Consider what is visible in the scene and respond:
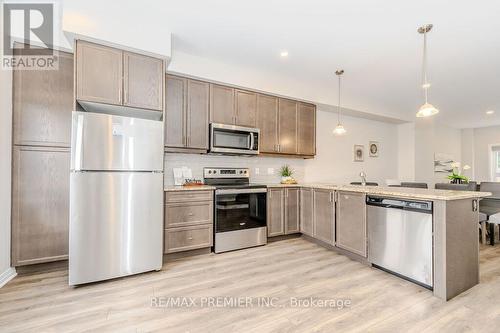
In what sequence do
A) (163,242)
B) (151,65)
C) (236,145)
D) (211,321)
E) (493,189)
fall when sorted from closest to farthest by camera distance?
(211,321) < (151,65) < (163,242) < (236,145) < (493,189)

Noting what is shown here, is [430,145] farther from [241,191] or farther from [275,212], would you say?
[241,191]

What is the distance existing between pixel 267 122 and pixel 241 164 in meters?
0.83

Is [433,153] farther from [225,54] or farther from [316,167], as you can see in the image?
[225,54]

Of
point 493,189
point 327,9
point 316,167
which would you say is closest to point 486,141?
A: point 493,189

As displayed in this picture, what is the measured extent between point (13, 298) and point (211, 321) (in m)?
1.79

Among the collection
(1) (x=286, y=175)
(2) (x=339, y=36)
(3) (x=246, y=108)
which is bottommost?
(1) (x=286, y=175)

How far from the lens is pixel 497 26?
8.14ft

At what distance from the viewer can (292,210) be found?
3850mm

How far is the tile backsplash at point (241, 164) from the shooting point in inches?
138

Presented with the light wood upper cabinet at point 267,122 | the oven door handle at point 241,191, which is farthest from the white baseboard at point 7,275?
the light wood upper cabinet at point 267,122

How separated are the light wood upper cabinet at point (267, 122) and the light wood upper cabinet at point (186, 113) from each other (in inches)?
35.7

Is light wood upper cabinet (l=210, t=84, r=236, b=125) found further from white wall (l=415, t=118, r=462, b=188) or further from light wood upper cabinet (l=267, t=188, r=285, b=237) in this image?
white wall (l=415, t=118, r=462, b=188)

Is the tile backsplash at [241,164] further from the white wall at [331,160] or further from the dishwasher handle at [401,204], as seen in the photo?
the dishwasher handle at [401,204]

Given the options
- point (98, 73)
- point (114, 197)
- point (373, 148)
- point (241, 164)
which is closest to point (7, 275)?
point (114, 197)
